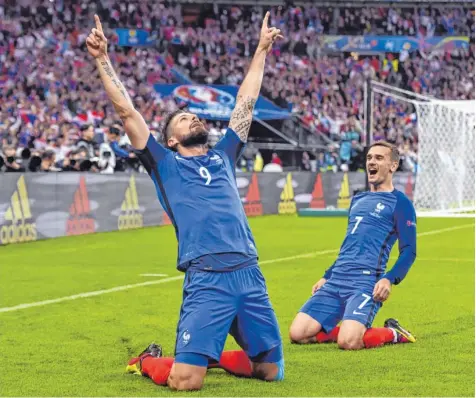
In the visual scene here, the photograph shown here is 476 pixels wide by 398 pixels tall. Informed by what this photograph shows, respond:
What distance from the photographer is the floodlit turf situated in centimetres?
718

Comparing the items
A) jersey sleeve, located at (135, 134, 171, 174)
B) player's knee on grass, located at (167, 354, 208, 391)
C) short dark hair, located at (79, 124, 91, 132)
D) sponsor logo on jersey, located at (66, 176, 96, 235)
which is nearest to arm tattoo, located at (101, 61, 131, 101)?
jersey sleeve, located at (135, 134, 171, 174)

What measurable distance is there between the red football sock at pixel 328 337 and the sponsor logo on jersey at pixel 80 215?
12610 millimetres

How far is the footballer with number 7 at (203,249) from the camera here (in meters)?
6.94

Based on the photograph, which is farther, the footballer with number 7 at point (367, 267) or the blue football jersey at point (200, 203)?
the footballer with number 7 at point (367, 267)

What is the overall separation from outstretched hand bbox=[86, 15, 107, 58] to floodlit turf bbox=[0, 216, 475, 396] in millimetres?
2087

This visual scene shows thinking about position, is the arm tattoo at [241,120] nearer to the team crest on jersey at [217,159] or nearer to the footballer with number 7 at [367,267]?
the team crest on jersey at [217,159]

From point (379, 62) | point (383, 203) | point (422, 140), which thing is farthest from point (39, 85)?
point (383, 203)

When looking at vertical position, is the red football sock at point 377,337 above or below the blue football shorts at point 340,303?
below

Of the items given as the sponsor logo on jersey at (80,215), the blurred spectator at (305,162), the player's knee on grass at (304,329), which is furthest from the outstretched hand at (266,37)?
the blurred spectator at (305,162)

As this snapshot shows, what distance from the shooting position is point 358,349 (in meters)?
8.70

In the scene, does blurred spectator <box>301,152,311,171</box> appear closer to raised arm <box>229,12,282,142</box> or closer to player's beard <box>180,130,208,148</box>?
raised arm <box>229,12,282,142</box>

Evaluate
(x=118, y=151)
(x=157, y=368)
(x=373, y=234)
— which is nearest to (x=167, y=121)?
(x=157, y=368)

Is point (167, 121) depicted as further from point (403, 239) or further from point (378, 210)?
point (378, 210)

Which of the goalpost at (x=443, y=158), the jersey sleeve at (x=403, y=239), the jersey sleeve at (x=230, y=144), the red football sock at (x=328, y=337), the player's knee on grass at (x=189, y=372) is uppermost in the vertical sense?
the jersey sleeve at (x=230, y=144)
